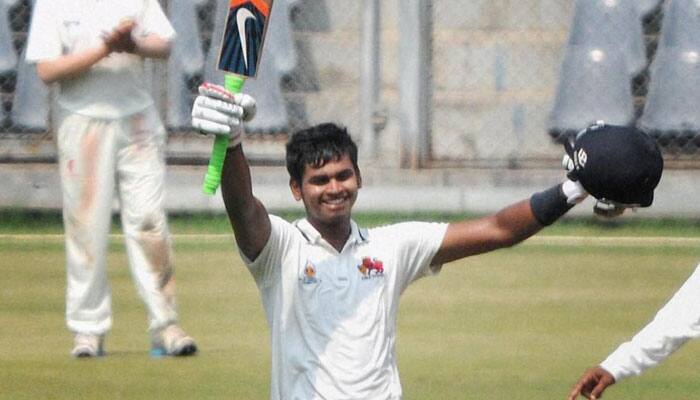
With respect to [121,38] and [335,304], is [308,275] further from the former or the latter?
[121,38]

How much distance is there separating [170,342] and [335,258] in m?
3.32

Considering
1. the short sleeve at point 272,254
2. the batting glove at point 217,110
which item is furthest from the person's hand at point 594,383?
the batting glove at point 217,110

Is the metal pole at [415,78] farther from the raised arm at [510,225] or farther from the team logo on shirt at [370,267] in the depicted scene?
the team logo on shirt at [370,267]

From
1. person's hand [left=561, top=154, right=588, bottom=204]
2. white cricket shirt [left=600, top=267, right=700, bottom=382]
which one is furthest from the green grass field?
person's hand [left=561, top=154, right=588, bottom=204]

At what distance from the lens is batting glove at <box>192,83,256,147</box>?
5.39 meters

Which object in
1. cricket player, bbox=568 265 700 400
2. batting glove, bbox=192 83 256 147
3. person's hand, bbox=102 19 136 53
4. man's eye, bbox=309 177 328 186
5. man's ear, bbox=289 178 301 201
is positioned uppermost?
person's hand, bbox=102 19 136 53

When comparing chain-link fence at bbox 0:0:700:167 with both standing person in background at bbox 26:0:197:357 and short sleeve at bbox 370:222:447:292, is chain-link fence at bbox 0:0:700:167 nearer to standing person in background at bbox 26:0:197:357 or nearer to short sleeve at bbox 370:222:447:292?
standing person in background at bbox 26:0:197:357

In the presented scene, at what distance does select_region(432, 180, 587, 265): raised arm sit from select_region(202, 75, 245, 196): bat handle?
78 cm

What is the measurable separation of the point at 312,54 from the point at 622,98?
2.31 m

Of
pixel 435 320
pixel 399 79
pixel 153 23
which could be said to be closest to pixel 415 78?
pixel 399 79

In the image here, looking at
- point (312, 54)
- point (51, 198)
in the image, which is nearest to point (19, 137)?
point (51, 198)

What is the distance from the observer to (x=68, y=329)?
31.9 ft

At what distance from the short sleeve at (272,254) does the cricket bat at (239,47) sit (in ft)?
0.85

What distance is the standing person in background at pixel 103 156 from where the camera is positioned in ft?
29.9
